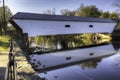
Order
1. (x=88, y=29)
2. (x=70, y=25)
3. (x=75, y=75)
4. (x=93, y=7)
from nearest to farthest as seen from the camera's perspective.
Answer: (x=75, y=75)
(x=70, y=25)
(x=88, y=29)
(x=93, y=7)

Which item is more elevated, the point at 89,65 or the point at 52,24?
the point at 52,24

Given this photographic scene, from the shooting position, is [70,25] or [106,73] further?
[70,25]

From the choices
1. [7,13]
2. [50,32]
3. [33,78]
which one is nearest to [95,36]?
[50,32]

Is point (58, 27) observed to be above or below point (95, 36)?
above

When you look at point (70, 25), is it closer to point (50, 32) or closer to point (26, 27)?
point (50, 32)

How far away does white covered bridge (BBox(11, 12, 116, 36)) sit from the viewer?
22.9 meters

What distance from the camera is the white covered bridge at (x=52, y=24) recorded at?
22.9 m

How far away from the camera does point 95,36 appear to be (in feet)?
117

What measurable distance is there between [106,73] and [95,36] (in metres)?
26.3

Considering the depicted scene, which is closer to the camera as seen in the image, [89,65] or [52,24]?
[89,65]

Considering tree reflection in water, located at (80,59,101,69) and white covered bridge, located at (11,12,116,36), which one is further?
white covered bridge, located at (11,12,116,36)

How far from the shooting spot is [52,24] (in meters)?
25.1

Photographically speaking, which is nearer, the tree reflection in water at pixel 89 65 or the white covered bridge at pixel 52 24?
the tree reflection in water at pixel 89 65

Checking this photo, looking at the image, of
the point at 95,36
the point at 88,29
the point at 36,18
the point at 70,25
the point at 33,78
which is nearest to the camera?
the point at 33,78
